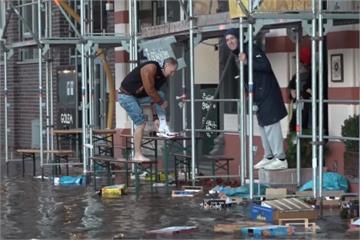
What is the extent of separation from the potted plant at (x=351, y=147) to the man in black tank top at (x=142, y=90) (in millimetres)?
2649

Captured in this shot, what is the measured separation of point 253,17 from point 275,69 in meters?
3.74

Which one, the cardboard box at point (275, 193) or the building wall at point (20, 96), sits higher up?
the building wall at point (20, 96)

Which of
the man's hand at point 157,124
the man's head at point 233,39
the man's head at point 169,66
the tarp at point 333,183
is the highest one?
the man's head at point 233,39

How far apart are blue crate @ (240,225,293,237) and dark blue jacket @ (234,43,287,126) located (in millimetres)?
3900

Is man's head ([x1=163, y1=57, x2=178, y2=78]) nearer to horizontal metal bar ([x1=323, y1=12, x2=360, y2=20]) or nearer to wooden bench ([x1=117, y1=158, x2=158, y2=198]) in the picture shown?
wooden bench ([x1=117, y1=158, x2=158, y2=198])

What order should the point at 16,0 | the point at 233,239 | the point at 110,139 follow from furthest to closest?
the point at 16,0, the point at 110,139, the point at 233,239

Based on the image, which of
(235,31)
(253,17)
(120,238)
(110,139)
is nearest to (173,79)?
(110,139)

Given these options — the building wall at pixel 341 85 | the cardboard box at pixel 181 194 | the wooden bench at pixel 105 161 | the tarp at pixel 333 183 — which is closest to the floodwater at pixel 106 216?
the cardboard box at pixel 181 194

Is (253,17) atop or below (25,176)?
atop

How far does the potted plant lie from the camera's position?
15.1m

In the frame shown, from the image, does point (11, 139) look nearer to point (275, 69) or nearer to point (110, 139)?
point (110, 139)

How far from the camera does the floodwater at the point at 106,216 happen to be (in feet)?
39.7

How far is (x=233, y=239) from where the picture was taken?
1155cm

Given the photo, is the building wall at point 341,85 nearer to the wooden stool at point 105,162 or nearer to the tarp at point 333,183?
the tarp at point 333,183
